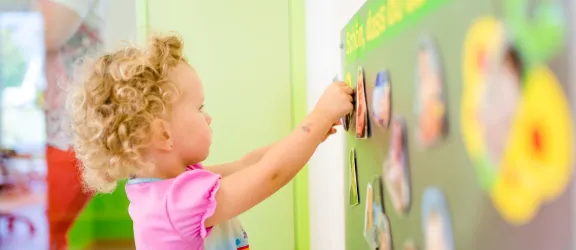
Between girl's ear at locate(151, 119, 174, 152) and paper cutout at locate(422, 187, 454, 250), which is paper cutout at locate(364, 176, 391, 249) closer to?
paper cutout at locate(422, 187, 454, 250)

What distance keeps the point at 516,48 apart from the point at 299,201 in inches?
58.7

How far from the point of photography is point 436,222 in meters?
0.42

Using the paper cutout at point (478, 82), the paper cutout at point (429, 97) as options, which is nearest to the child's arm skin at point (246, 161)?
the paper cutout at point (429, 97)

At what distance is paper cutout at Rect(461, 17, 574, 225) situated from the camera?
25cm

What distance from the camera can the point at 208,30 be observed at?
181 centimetres

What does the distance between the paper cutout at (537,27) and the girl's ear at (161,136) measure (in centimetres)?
56

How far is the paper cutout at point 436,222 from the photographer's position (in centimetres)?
40

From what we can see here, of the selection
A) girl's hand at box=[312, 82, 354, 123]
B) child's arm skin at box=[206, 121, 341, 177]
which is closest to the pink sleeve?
girl's hand at box=[312, 82, 354, 123]

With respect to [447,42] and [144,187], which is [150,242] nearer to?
[144,187]

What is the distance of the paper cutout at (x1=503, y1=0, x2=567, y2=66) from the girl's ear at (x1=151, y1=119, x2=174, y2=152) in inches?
21.9

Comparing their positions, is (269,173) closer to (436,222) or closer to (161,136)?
(161,136)

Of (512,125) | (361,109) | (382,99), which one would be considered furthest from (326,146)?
(512,125)

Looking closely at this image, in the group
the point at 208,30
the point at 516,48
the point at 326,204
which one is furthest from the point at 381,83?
the point at 208,30

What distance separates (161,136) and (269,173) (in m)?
0.18
